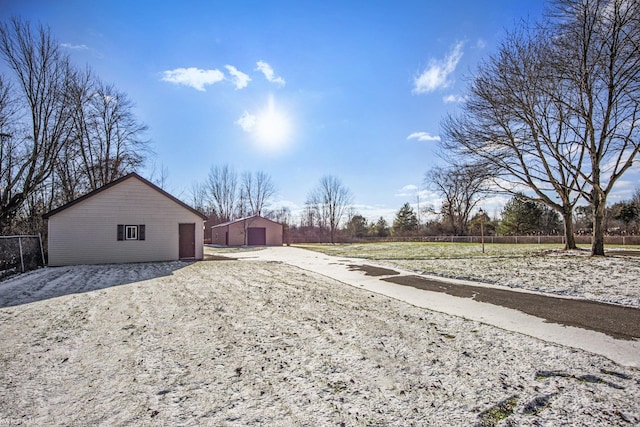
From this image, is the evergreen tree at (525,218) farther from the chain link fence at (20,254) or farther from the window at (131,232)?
the chain link fence at (20,254)

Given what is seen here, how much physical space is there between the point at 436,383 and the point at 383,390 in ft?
1.78

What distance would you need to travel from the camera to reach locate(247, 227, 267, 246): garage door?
36719mm

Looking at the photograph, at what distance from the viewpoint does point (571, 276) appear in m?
8.77

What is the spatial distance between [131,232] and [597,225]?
71.0 feet

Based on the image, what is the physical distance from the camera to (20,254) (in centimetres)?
1216

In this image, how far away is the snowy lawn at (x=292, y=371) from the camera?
243cm

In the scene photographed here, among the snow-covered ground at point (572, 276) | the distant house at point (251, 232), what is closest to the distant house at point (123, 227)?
the snow-covered ground at point (572, 276)

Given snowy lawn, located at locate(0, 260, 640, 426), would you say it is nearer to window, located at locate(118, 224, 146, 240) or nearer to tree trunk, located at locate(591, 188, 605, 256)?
window, located at locate(118, 224, 146, 240)

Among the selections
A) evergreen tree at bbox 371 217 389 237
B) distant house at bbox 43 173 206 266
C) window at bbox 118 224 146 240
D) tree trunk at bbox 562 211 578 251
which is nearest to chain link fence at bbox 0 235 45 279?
distant house at bbox 43 173 206 266

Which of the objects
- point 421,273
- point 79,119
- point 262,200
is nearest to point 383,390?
point 421,273

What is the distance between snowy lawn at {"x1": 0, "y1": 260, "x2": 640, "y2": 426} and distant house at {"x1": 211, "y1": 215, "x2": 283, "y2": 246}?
30.6 meters

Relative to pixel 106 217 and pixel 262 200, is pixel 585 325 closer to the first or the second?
pixel 106 217

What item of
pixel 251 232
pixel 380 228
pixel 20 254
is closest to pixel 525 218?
pixel 380 228

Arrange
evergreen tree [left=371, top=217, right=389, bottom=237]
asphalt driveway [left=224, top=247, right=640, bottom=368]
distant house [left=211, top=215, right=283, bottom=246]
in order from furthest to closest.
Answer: evergreen tree [left=371, top=217, right=389, bottom=237], distant house [left=211, top=215, right=283, bottom=246], asphalt driveway [left=224, top=247, right=640, bottom=368]
